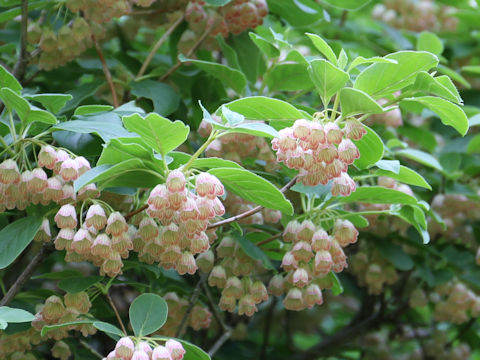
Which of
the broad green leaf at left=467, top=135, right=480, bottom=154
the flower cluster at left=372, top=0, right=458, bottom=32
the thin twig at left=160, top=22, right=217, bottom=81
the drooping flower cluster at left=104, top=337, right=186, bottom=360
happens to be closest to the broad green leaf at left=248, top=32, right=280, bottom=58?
the thin twig at left=160, top=22, right=217, bottom=81

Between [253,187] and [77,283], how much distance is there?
66cm

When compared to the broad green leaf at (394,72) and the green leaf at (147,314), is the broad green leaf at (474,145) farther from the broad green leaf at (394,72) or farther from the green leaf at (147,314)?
the green leaf at (147,314)

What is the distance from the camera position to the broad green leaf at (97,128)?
5.96ft

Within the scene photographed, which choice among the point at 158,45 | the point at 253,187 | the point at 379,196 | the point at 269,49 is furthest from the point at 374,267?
the point at 253,187

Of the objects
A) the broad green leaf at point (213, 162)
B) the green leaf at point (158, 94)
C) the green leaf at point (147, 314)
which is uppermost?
the broad green leaf at point (213, 162)

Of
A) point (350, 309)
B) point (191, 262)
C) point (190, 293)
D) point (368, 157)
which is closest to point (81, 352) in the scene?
point (190, 293)

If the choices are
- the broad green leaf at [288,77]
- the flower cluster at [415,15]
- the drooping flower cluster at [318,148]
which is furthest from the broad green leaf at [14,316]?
the flower cluster at [415,15]

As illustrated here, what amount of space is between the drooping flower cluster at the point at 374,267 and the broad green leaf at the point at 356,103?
5.34 feet

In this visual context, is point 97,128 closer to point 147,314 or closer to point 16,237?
point 16,237

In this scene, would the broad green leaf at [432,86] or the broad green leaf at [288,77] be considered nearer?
the broad green leaf at [432,86]

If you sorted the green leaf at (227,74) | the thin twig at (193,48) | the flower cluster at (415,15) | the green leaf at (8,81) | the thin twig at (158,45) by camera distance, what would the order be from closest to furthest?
the green leaf at (8,81), the green leaf at (227,74), the thin twig at (193,48), the thin twig at (158,45), the flower cluster at (415,15)

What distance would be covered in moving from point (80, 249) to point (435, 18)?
141 inches

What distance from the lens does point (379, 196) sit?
7.18 ft

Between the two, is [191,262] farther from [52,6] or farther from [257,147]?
[52,6]
